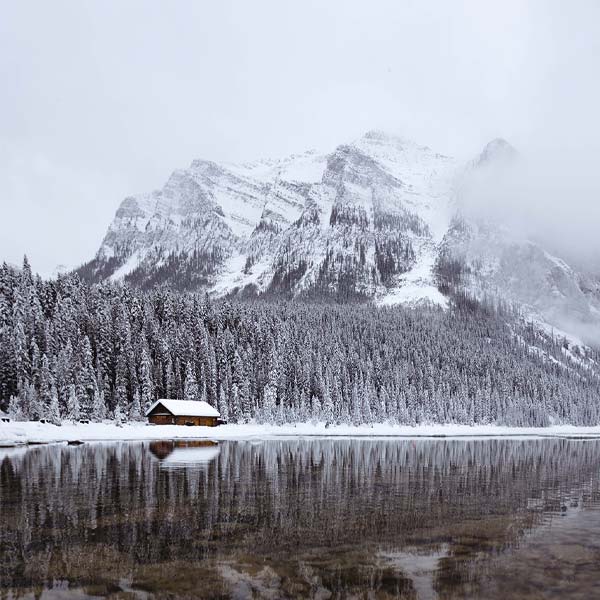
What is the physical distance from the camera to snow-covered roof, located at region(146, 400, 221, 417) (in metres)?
99.2

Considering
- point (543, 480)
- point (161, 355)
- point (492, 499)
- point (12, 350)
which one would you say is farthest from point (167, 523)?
point (161, 355)

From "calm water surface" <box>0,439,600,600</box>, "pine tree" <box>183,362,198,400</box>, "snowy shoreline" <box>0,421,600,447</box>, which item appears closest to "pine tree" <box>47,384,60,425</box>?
"snowy shoreline" <box>0,421,600,447</box>

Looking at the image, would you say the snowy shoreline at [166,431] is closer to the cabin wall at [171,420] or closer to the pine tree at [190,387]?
the cabin wall at [171,420]

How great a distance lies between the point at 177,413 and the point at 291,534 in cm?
8047

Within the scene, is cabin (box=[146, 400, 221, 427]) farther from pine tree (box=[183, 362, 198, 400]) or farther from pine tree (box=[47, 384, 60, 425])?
pine tree (box=[47, 384, 60, 425])

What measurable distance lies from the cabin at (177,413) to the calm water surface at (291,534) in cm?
5692

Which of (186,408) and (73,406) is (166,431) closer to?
(186,408)

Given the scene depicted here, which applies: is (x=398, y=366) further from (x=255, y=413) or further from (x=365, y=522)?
(x=365, y=522)

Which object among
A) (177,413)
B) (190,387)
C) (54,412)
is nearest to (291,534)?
(54,412)

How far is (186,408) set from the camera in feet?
333

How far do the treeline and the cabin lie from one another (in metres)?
4.59

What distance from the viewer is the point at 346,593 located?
1509cm

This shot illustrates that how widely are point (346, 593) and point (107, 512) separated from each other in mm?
14106

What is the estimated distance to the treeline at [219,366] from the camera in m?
95.6
